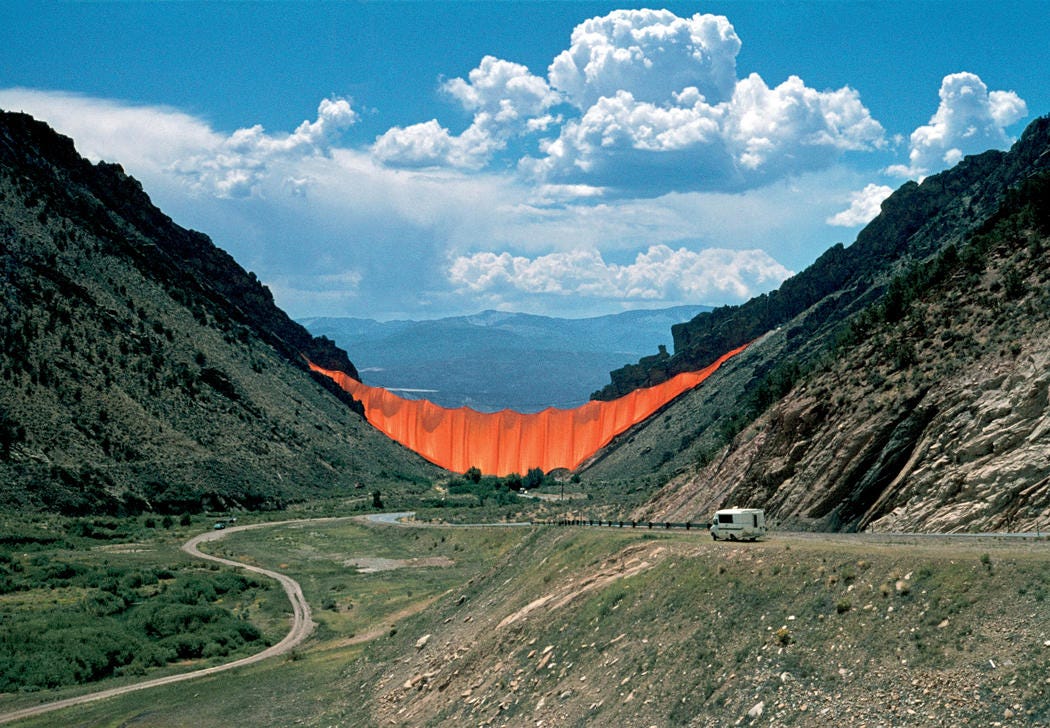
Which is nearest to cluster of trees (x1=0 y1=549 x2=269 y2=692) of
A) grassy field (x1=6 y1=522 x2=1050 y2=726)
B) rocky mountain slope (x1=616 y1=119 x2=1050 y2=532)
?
grassy field (x1=6 y1=522 x2=1050 y2=726)

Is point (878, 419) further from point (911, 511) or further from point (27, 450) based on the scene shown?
point (27, 450)

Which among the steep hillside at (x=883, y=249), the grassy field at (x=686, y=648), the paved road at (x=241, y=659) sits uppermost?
the steep hillside at (x=883, y=249)

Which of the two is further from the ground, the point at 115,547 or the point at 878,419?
the point at 878,419

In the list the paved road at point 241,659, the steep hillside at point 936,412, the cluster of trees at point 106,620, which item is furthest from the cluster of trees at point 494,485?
the steep hillside at point 936,412

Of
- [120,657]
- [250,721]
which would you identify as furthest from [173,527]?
[250,721]

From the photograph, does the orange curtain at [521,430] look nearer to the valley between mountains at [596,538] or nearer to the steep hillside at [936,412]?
the valley between mountains at [596,538]

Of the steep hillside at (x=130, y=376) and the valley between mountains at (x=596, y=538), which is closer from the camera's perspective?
the valley between mountains at (x=596, y=538)
